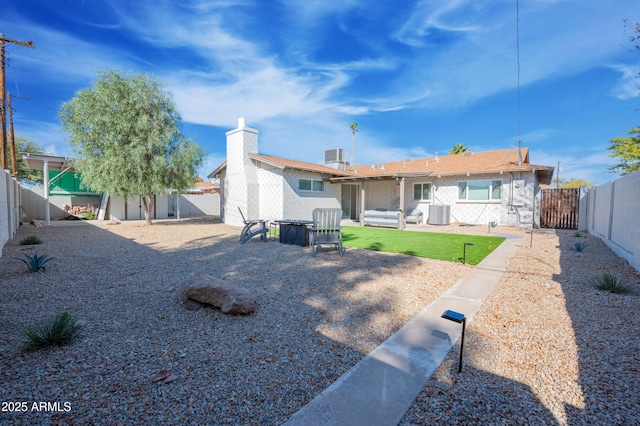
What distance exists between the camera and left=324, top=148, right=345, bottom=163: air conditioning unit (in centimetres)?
2223

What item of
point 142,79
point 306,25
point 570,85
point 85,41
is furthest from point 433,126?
point 85,41

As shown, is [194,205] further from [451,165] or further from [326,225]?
[451,165]

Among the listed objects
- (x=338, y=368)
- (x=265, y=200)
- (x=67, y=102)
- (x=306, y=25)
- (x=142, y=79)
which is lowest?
(x=338, y=368)

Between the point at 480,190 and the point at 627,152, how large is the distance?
41.0ft

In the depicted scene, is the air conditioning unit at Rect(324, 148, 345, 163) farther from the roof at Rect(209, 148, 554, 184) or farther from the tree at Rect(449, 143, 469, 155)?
the tree at Rect(449, 143, 469, 155)

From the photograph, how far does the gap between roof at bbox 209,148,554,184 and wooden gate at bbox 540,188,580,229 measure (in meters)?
1.14

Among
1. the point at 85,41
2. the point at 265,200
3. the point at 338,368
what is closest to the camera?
the point at 338,368

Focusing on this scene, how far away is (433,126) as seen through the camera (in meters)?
25.0

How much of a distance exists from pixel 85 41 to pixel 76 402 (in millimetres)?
14063

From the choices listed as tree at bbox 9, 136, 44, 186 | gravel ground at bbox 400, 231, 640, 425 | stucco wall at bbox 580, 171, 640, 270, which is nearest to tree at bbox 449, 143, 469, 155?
stucco wall at bbox 580, 171, 640, 270

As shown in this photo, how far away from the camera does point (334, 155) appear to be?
73.3ft

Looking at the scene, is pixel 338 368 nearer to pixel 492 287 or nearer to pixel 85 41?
pixel 492 287

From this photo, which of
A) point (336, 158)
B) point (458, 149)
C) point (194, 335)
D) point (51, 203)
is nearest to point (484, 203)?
point (336, 158)

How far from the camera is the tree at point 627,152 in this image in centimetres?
1844
